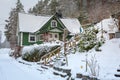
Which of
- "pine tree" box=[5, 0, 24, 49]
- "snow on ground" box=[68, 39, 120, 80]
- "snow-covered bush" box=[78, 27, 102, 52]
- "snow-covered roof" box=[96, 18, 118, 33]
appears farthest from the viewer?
"pine tree" box=[5, 0, 24, 49]

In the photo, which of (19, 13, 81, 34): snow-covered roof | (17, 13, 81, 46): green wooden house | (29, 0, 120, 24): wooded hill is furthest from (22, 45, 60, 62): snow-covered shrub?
(29, 0, 120, 24): wooded hill

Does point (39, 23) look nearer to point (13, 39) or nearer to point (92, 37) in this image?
point (13, 39)

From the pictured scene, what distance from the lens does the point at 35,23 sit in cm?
3344

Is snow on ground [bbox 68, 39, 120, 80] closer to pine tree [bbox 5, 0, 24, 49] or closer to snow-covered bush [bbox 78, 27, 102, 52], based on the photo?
snow-covered bush [bbox 78, 27, 102, 52]

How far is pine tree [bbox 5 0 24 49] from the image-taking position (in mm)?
44625

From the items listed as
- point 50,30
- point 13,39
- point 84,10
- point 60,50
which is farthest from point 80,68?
point 13,39

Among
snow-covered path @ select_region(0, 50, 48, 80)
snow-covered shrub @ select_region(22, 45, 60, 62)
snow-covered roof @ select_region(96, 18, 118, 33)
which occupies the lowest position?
snow-covered path @ select_region(0, 50, 48, 80)

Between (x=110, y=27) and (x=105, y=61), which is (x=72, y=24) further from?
(x=105, y=61)

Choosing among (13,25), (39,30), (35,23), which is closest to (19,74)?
(39,30)

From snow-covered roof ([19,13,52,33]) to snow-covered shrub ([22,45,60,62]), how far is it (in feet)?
27.5

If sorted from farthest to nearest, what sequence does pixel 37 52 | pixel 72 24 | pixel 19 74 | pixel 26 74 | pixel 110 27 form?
Result: pixel 72 24
pixel 37 52
pixel 110 27
pixel 19 74
pixel 26 74

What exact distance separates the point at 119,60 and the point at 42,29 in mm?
21560

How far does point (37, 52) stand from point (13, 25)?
2506 cm

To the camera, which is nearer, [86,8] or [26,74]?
[26,74]
